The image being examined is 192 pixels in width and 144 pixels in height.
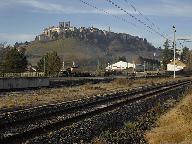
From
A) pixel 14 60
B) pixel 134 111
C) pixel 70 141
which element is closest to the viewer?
pixel 70 141

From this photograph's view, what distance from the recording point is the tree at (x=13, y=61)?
89.3 meters

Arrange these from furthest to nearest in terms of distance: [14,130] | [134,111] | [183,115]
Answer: [134,111] → [183,115] → [14,130]

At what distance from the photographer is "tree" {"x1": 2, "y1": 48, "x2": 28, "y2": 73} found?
8931 cm

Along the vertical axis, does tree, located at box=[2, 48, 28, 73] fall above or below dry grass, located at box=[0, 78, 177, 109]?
above

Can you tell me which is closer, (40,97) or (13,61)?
(40,97)

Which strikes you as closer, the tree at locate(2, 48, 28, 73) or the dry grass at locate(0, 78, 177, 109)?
the dry grass at locate(0, 78, 177, 109)

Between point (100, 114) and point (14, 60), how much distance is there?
235ft

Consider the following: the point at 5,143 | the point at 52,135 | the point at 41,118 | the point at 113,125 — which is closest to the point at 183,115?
the point at 113,125

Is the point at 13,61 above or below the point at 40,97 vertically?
above

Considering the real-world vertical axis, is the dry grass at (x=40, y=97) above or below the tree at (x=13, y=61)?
below

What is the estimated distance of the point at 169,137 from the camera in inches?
587

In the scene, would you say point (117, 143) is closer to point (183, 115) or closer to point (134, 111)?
point (183, 115)

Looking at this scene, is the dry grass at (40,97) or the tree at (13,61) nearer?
the dry grass at (40,97)

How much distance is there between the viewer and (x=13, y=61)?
8956 centimetres
